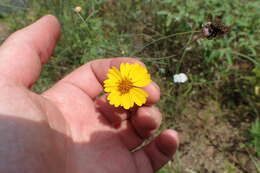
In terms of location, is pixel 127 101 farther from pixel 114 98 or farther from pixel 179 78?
pixel 179 78

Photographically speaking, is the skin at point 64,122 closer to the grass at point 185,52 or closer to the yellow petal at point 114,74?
the yellow petal at point 114,74

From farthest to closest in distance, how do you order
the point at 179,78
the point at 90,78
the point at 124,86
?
the point at 179,78 → the point at 90,78 → the point at 124,86

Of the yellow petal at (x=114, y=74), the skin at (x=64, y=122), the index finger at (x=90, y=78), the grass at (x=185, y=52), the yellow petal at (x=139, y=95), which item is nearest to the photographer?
the skin at (x=64, y=122)

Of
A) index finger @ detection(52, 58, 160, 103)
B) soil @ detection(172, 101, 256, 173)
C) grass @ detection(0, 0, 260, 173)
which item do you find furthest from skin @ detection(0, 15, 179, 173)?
soil @ detection(172, 101, 256, 173)

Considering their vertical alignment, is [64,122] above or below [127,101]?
below

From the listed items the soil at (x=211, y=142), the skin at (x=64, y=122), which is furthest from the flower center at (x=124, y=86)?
the soil at (x=211, y=142)

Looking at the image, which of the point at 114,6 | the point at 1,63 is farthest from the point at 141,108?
the point at 114,6

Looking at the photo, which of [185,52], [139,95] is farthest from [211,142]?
[139,95]
